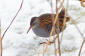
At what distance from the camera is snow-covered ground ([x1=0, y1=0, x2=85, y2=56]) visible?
2.96 metres

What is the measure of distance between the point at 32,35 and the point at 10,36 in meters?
0.34

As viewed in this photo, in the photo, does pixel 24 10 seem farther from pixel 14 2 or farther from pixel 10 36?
pixel 10 36

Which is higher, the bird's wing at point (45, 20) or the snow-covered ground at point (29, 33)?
the bird's wing at point (45, 20)

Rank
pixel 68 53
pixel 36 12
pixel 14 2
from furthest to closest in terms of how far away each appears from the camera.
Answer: pixel 14 2, pixel 36 12, pixel 68 53

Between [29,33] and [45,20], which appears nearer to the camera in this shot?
[45,20]

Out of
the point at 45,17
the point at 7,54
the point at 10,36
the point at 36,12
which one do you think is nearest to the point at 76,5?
the point at 36,12

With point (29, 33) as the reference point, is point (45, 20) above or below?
above

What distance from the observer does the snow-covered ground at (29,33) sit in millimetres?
2963

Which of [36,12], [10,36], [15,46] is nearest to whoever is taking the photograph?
[15,46]

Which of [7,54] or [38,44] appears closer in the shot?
[7,54]

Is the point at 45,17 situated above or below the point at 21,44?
above

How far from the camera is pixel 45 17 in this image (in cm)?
315

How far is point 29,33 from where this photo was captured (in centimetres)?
345

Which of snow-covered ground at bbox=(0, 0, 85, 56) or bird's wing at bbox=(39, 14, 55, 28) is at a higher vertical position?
bird's wing at bbox=(39, 14, 55, 28)
